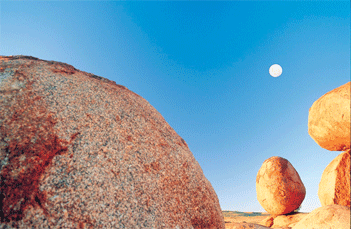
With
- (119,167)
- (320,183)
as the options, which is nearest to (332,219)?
(320,183)

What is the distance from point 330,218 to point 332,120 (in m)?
4.29

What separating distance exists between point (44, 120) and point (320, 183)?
523 inches

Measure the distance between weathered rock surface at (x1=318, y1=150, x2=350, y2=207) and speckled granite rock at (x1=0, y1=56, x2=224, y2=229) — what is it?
8.36 metres

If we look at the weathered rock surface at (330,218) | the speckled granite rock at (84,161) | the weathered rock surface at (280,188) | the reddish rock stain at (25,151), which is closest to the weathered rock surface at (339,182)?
the weathered rock surface at (330,218)

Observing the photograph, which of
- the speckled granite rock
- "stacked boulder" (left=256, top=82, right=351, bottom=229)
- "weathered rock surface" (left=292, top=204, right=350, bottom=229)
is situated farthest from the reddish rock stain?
"weathered rock surface" (left=292, top=204, right=350, bottom=229)

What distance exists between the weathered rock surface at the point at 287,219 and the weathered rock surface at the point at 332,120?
265 inches

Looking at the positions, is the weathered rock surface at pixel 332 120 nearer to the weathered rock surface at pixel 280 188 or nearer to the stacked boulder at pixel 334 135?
the stacked boulder at pixel 334 135

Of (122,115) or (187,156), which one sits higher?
(122,115)

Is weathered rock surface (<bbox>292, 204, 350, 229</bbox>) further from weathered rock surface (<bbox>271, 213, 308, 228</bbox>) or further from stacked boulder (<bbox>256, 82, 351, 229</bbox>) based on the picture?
weathered rock surface (<bbox>271, 213, 308, 228</bbox>)

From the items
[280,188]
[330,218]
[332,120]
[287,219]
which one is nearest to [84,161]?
[332,120]

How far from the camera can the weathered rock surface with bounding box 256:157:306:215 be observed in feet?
50.6

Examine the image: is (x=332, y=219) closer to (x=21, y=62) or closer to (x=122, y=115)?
(x=122, y=115)

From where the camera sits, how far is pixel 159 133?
5.48m

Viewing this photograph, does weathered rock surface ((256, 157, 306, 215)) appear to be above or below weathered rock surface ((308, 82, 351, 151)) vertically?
below
